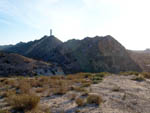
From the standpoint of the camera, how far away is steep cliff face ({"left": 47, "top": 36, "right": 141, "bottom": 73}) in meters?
43.6

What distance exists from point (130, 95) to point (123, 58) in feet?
131

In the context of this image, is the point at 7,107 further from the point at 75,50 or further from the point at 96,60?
the point at 75,50

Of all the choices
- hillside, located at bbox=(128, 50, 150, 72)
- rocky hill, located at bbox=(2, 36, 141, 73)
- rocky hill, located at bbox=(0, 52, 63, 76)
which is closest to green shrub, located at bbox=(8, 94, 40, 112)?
rocky hill, located at bbox=(0, 52, 63, 76)

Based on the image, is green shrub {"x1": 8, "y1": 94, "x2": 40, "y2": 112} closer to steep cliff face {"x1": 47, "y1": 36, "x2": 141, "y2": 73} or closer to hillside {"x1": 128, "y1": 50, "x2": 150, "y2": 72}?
steep cliff face {"x1": 47, "y1": 36, "x2": 141, "y2": 73}

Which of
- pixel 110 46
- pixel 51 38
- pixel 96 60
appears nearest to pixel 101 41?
pixel 110 46

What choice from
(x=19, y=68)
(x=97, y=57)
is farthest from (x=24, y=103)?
(x=97, y=57)

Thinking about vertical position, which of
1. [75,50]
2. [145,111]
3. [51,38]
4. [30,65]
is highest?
[51,38]

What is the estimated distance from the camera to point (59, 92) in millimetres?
8367

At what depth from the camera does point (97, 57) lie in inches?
1838

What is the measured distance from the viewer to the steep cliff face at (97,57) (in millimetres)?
43581

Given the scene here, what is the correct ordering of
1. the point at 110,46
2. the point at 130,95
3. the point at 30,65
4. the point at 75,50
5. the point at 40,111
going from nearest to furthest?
the point at 40,111
the point at 130,95
the point at 30,65
the point at 110,46
the point at 75,50

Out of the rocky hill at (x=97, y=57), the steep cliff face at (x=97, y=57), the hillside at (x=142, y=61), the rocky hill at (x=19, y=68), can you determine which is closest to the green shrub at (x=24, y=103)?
Answer: the rocky hill at (x=19, y=68)

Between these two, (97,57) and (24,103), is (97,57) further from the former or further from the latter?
(24,103)

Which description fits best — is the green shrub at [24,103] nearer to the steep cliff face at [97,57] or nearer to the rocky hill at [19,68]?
the rocky hill at [19,68]
